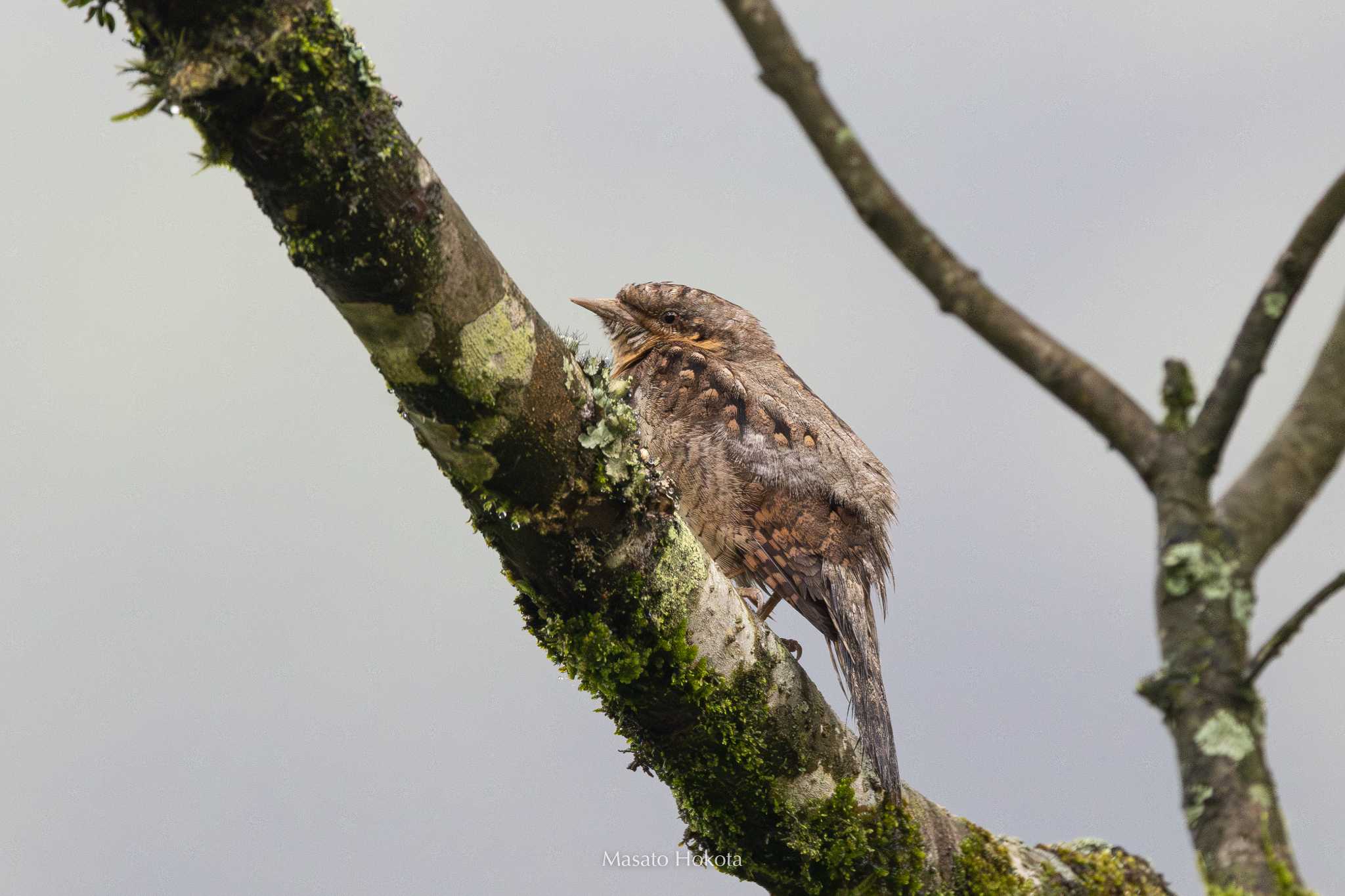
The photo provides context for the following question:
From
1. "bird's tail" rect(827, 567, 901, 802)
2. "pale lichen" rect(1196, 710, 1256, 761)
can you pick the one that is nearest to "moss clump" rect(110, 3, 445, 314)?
"pale lichen" rect(1196, 710, 1256, 761)

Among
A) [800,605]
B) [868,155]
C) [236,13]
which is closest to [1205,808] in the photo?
[868,155]

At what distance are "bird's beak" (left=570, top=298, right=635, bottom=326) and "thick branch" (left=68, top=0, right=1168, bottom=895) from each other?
2846 millimetres

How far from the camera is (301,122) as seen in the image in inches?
138

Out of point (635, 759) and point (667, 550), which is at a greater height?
point (667, 550)

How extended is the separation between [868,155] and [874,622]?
12.5 ft

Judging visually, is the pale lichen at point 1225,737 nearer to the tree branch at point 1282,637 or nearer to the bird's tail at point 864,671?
the tree branch at point 1282,637

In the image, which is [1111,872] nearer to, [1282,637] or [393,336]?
[1282,637]

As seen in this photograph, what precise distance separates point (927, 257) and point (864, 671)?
133 inches

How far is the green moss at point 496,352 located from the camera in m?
3.96

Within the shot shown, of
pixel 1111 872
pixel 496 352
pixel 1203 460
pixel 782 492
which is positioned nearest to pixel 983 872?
pixel 1111 872

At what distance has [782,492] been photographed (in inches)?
246

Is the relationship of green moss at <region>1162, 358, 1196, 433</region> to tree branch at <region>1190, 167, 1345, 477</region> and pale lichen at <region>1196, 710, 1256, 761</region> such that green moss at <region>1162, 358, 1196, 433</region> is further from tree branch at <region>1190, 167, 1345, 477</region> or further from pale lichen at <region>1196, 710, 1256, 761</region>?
pale lichen at <region>1196, 710, 1256, 761</region>

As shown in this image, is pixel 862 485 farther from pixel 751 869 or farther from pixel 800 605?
pixel 751 869

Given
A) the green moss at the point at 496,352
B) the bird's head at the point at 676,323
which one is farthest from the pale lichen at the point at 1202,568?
the bird's head at the point at 676,323
